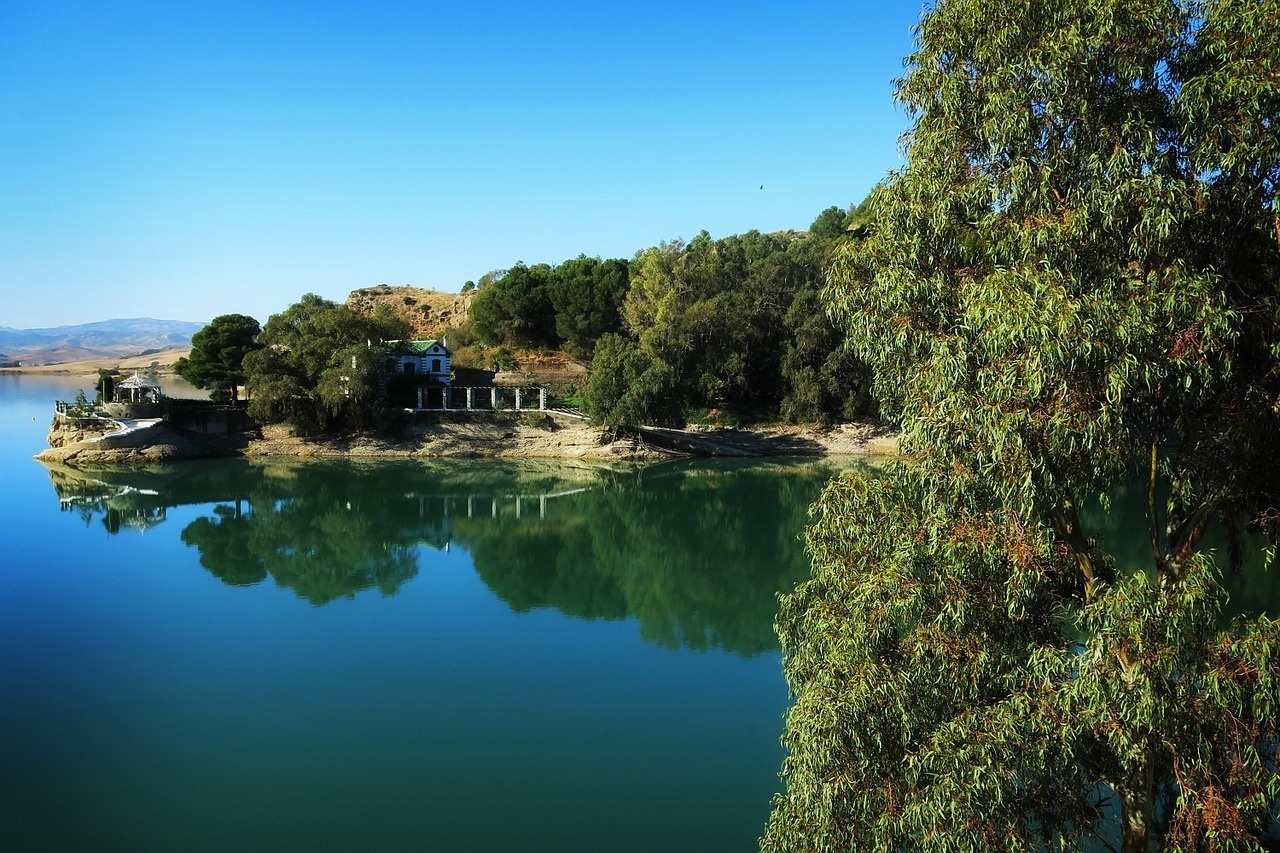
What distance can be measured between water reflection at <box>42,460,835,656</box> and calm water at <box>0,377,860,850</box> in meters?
0.13

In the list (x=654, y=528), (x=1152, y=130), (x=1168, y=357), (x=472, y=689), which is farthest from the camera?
(x=654, y=528)

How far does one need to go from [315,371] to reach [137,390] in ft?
27.3

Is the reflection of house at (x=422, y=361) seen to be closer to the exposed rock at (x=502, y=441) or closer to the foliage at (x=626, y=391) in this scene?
the exposed rock at (x=502, y=441)

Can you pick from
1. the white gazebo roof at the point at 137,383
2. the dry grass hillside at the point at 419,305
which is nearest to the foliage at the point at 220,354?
the white gazebo roof at the point at 137,383

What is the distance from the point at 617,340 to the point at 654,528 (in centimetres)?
1604

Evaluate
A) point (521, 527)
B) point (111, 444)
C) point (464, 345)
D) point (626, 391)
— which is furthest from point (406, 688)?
point (464, 345)

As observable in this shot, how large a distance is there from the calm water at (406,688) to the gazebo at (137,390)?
43.1 ft

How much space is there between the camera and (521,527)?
2698 cm

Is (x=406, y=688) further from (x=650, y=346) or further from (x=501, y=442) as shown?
(x=650, y=346)

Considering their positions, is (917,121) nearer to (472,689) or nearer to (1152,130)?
(1152,130)

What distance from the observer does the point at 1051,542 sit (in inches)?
243

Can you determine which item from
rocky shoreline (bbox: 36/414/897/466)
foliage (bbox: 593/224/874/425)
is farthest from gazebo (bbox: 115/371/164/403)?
foliage (bbox: 593/224/874/425)

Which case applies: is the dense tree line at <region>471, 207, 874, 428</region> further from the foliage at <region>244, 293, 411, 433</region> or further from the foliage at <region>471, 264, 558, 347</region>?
the foliage at <region>244, 293, 411, 433</region>

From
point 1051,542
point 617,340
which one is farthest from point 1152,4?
point 617,340
